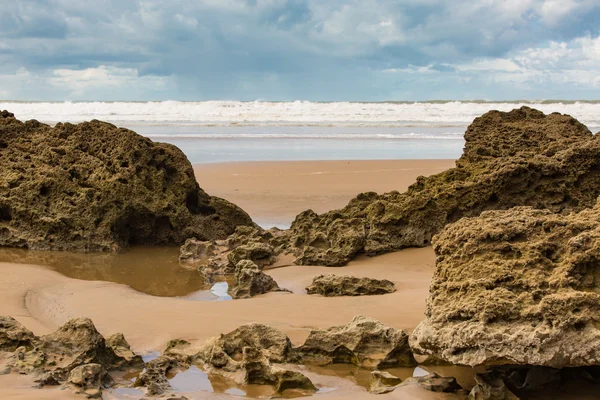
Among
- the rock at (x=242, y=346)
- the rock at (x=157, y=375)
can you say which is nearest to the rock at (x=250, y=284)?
the rock at (x=242, y=346)

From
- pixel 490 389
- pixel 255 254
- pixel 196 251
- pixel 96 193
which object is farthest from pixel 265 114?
pixel 490 389

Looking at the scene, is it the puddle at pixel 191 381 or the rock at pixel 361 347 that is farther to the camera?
the rock at pixel 361 347

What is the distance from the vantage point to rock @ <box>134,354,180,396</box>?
381 centimetres

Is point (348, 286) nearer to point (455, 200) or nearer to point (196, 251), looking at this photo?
point (455, 200)

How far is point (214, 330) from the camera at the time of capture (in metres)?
5.01

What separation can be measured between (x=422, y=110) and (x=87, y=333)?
4161cm

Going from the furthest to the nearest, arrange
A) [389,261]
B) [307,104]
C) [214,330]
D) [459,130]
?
[307,104]
[459,130]
[389,261]
[214,330]

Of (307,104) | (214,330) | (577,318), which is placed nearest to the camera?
(577,318)

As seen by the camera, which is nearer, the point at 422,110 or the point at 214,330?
the point at 214,330

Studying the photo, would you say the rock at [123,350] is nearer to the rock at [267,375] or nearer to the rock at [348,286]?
the rock at [267,375]

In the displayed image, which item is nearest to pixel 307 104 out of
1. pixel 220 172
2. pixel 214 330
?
pixel 220 172

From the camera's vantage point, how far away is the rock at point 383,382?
3844 millimetres

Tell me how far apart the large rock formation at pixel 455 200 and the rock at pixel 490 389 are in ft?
12.8

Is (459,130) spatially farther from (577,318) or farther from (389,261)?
(577,318)
